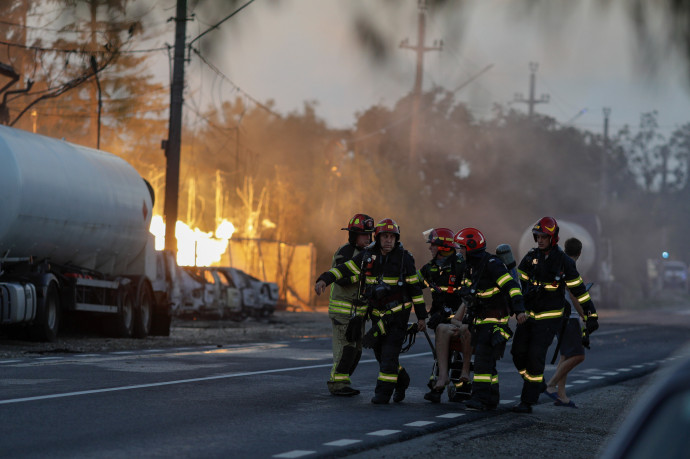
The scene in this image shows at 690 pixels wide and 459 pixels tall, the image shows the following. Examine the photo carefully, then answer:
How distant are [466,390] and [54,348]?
920cm

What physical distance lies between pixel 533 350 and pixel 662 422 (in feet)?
29.2

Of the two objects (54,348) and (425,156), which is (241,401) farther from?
(425,156)

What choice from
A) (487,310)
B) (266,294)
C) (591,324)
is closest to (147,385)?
(487,310)

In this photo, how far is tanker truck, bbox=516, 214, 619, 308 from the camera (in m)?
46.2

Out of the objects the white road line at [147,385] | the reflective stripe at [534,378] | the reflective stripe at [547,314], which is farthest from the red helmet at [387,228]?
the white road line at [147,385]

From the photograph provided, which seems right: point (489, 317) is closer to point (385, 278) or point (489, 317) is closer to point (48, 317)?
point (385, 278)

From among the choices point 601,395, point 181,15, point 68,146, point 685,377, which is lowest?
point 601,395

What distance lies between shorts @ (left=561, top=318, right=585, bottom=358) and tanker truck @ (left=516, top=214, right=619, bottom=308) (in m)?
31.7

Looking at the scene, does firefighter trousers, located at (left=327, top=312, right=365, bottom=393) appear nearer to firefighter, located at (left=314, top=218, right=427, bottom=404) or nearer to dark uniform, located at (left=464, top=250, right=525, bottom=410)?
firefighter, located at (left=314, top=218, right=427, bottom=404)

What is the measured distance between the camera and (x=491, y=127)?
6462 centimetres

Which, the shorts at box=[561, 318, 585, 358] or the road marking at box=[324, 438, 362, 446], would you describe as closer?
the road marking at box=[324, 438, 362, 446]

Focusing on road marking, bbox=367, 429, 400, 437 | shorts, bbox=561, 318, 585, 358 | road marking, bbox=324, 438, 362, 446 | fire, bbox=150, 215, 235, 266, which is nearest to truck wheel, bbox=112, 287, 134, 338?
shorts, bbox=561, 318, 585, 358

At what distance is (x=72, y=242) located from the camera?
2081 centimetres

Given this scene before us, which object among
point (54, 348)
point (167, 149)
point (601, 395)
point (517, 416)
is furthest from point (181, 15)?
point (517, 416)
